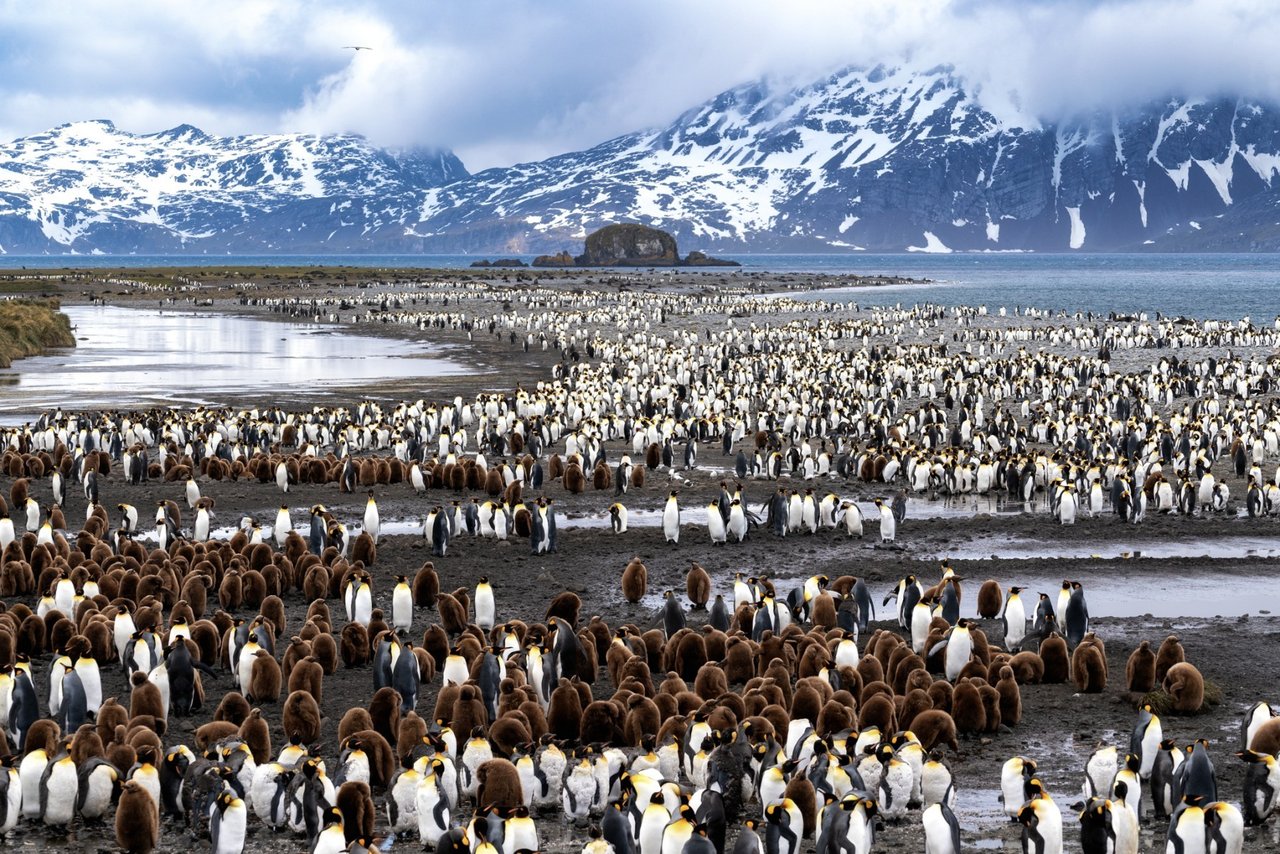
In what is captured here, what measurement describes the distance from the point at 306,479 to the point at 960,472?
Answer: 10725 mm

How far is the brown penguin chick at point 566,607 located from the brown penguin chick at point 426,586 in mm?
1645

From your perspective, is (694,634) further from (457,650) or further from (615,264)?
(615,264)

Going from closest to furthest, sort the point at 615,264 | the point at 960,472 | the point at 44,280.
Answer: the point at 960,472 < the point at 44,280 < the point at 615,264

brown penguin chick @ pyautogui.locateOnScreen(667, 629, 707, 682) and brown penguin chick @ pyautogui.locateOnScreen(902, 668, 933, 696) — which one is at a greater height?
brown penguin chick @ pyautogui.locateOnScreen(902, 668, 933, 696)

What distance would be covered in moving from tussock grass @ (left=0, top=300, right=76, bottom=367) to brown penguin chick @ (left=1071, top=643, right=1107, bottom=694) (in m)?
37.9

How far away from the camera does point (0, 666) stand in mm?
11336

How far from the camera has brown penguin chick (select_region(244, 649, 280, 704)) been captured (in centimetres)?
1096

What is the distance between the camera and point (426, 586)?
1443cm

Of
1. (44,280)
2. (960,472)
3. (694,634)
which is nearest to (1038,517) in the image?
(960,472)

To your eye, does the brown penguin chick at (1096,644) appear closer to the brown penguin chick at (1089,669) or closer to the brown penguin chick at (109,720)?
the brown penguin chick at (1089,669)

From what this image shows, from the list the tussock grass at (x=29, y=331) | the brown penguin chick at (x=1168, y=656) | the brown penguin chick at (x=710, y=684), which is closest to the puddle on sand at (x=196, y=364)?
the tussock grass at (x=29, y=331)

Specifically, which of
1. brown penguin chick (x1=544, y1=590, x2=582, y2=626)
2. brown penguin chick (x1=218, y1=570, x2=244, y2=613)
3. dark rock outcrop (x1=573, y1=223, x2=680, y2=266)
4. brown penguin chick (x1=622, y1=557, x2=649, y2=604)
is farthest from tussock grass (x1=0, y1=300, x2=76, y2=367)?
dark rock outcrop (x1=573, y1=223, x2=680, y2=266)

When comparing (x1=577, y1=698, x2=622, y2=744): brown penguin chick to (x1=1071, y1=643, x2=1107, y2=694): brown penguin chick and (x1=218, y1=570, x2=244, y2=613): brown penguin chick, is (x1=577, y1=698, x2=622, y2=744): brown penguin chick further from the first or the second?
(x1=218, y1=570, x2=244, y2=613): brown penguin chick

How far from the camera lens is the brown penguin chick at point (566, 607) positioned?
1341 cm
